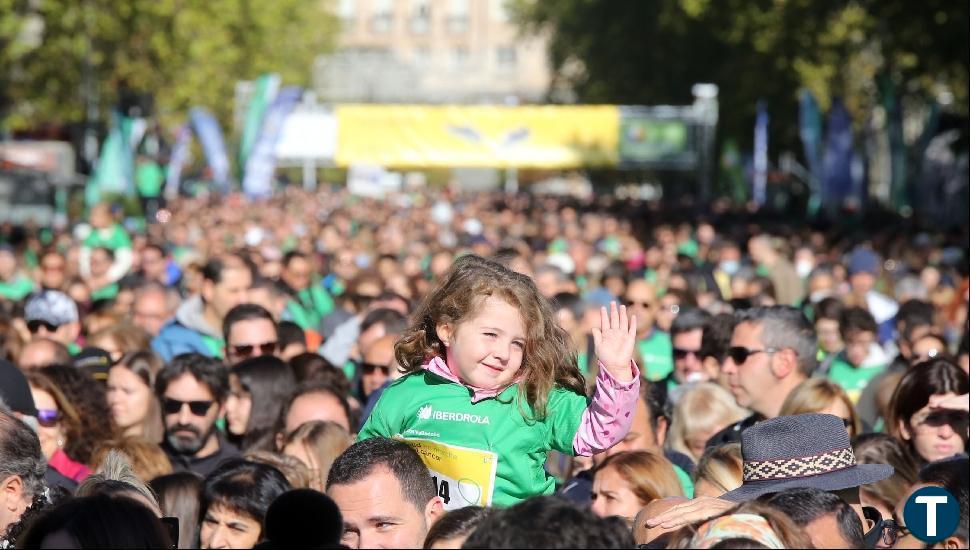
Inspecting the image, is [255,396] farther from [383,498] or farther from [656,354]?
[383,498]

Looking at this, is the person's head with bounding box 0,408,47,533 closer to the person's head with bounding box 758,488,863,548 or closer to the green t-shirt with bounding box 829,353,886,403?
the person's head with bounding box 758,488,863,548

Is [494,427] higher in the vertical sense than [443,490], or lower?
higher

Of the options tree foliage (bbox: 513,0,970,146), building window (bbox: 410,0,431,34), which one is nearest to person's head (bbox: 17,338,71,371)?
tree foliage (bbox: 513,0,970,146)

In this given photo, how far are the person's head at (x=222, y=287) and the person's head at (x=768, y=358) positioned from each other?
156 inches

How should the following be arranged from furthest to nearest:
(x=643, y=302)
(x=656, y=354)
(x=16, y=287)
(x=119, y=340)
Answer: (x=16, y=287), (x=643, y=302), (x=656, y=354), (x=119, y=340)

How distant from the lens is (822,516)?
4090 mm

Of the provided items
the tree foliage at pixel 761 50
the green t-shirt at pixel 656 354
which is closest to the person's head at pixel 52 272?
the green t-shirt at pixel 656 354

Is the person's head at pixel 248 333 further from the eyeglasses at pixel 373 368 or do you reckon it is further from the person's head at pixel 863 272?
the person's head at pixel 863 272

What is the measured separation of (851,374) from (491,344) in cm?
603

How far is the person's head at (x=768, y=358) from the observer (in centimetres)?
784

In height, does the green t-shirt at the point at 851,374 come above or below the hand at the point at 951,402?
below

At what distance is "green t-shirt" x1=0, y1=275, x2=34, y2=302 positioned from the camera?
15887 millimetres

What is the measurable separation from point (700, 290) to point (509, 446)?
32.0ft

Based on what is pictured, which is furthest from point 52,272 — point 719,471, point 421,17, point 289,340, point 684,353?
point 421,17
